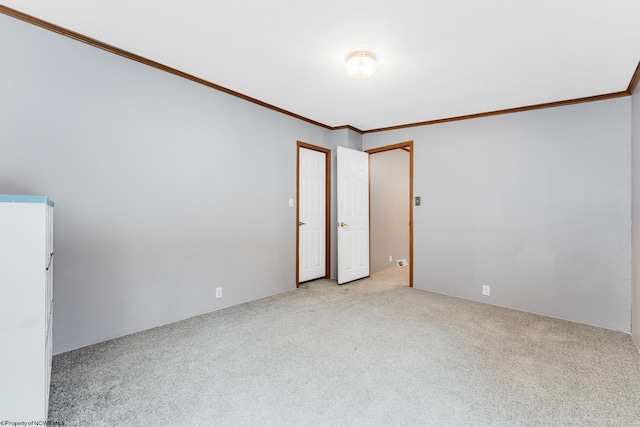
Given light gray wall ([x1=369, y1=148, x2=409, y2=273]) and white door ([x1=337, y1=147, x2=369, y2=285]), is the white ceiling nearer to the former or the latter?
white door ([x1=337, y1=147, x2=369, y2=285])

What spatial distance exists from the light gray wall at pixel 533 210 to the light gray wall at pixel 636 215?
0.15 m

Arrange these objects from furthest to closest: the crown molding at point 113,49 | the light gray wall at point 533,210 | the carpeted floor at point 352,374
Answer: the light gray wall at point 533,210
the crown molding at point 113,49
the carpeted floor at point 352,374

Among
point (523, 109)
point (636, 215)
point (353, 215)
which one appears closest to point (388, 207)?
point (353, 215)

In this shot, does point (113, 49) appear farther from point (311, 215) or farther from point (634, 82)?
point (634, 82)

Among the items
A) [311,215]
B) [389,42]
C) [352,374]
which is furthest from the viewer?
[311,215]

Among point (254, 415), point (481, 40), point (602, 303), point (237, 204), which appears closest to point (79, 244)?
point (237, 204)

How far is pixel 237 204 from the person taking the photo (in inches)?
133

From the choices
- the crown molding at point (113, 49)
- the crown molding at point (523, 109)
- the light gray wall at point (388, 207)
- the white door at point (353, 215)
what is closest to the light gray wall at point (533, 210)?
the crown molding at point (523, 109)

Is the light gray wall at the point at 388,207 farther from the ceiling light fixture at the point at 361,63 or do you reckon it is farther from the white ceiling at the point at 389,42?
the ceiling light fixture at the point at 361,63

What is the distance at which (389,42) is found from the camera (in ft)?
7.36

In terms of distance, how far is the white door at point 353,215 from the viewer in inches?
172

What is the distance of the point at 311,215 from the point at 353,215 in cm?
64

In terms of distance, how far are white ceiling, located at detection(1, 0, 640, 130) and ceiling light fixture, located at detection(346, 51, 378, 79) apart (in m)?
0.07

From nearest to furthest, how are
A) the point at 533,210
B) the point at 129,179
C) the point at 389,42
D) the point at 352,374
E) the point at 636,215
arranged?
the point at 352,374 → the point at 389,42 → the point at 129,179 → the point at 636,215 → the point at 533,210
